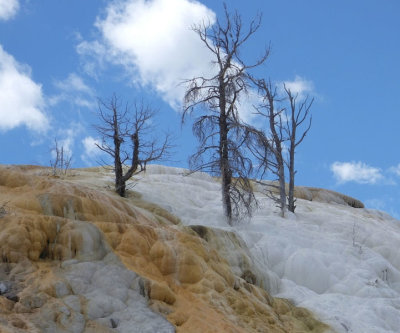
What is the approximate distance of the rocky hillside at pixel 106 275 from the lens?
28.1ft

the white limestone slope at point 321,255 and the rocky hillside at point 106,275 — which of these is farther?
the white limestone slope at point 321,255

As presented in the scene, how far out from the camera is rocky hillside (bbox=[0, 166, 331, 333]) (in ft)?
28.1

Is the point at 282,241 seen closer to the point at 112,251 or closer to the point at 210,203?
the point at 210,203

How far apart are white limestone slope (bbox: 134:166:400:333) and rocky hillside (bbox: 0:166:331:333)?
4.86 feet

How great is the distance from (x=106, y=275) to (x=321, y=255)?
9.19 meters

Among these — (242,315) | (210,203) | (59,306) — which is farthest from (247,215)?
(59,306)

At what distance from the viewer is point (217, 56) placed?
21.1 meters

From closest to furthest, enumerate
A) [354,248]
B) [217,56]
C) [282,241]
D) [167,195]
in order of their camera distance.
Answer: [282,241] < [354,248] < [167,195] < [217,56]

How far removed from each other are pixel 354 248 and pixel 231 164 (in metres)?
5.46

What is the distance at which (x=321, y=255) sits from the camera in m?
16.7

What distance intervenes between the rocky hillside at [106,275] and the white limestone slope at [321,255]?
1.48 m

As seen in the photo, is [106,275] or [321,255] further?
[321,255]

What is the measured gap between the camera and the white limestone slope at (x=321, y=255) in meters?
13.5

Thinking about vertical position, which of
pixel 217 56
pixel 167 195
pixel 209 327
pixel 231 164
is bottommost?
pixel 209 327
